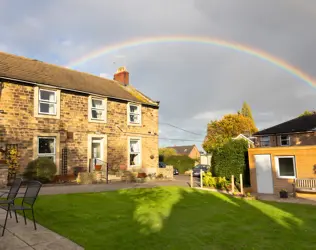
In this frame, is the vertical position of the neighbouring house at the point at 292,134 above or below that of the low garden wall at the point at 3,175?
above

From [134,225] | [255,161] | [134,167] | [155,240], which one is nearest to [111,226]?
[134,225]

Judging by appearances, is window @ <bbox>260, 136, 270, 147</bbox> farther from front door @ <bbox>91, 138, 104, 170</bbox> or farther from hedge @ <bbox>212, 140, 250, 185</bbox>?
front door @ <bbox>91, 138, 104, 170</bbox>

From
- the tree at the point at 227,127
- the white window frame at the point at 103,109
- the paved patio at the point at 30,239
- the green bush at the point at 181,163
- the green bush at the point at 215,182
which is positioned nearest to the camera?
the paved patio at the point at 30,239

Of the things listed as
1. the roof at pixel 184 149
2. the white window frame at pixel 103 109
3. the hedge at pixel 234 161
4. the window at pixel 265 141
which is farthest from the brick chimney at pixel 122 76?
the roof at pixel 184 149

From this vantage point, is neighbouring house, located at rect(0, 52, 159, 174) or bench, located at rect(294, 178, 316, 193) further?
neighbouring house, located at rect(0, 52, 159, 174)

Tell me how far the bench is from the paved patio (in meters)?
14.0

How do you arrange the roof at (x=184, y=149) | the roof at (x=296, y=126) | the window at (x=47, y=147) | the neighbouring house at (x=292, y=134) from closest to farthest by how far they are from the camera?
1. the window at (x=47, y=147)
2. the neighbouring house at (x=292, y=134)
3. the roof at (x=296, y=126)
4. the roof at (x=184, y=149)

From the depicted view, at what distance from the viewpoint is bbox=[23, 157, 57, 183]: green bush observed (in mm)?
15781

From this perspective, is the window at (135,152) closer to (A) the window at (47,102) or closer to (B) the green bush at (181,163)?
(A) the window at (47,102)

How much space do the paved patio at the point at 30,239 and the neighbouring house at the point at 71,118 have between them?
10.8 meters

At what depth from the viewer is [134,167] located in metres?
22.4

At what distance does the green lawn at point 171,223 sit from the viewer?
19.6 feet

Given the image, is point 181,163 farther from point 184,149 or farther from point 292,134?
point 184,149

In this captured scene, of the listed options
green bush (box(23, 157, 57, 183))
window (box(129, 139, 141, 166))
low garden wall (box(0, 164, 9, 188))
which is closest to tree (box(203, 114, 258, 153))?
window (box(129, 139, 141, 166))
